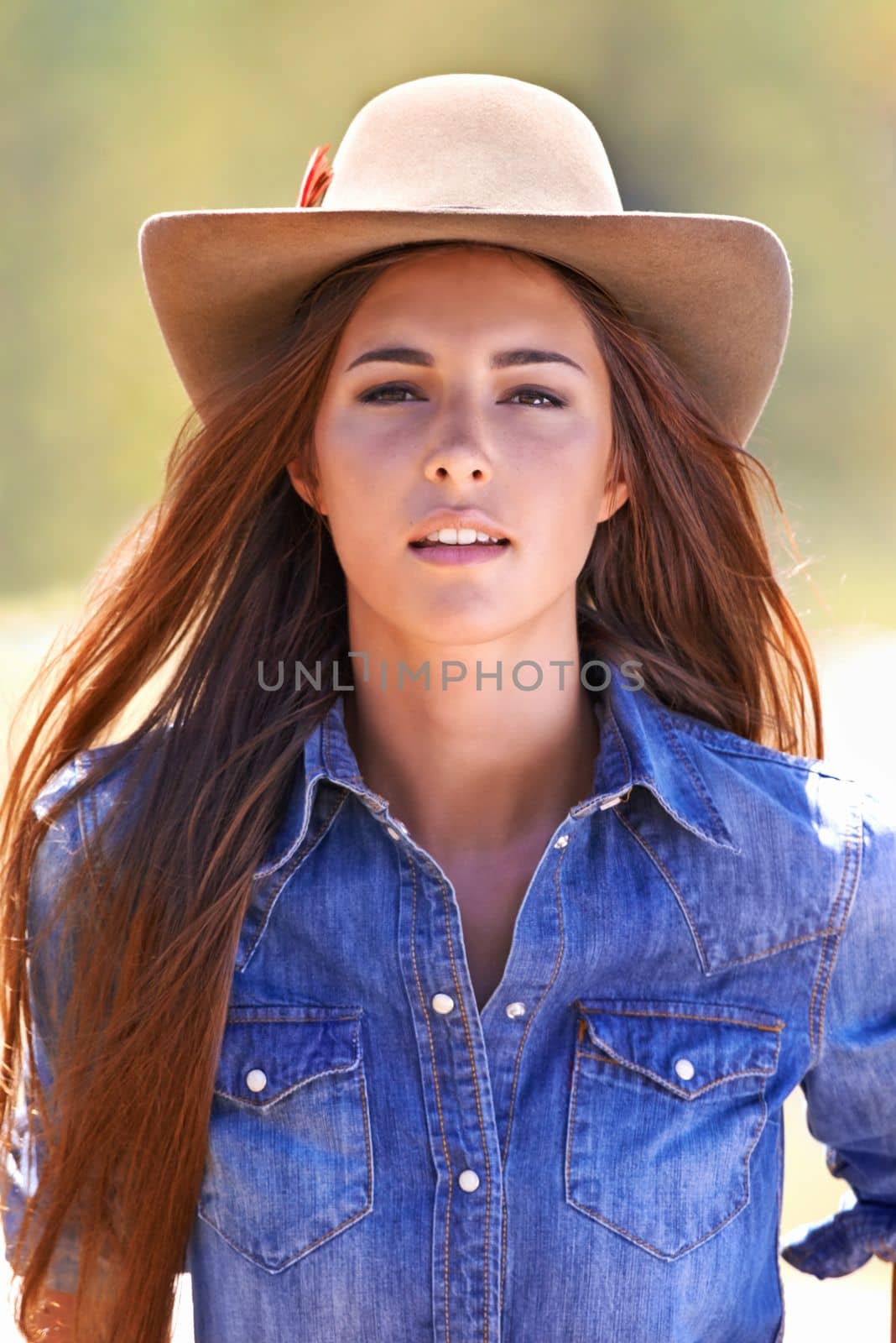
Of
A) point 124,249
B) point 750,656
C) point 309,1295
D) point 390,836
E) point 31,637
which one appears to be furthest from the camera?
point 124,249

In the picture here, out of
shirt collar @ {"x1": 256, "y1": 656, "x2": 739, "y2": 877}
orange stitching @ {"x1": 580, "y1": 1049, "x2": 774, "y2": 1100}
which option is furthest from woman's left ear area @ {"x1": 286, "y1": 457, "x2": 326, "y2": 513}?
orange stitching @ {"x1": 580, "y1": 1049, "x2": 774, "y2": 1100}

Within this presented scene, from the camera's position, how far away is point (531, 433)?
5.57 ft

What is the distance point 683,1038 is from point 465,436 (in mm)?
738

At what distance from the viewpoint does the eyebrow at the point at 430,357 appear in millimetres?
1698

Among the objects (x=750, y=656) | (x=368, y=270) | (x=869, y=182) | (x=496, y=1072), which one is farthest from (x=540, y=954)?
(x=869, y=182)

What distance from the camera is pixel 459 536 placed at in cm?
165

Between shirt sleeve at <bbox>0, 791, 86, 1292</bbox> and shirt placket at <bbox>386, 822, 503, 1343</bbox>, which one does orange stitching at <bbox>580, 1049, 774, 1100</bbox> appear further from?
shirt sleeve at <bbox>0, 791, 86, 1292</bbox>

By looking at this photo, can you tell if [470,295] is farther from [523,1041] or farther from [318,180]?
[523,1041]

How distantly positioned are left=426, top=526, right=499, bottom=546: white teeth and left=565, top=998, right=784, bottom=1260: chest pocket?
55 centimetres

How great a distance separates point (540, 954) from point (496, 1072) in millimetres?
141

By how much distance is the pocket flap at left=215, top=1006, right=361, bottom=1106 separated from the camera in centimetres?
165

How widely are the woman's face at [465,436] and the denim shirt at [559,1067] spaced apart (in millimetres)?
257

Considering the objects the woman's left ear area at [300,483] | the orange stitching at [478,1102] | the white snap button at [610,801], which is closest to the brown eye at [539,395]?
the woman's left ear area at [300,483]

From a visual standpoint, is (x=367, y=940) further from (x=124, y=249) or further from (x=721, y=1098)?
(x=124, y=249)
